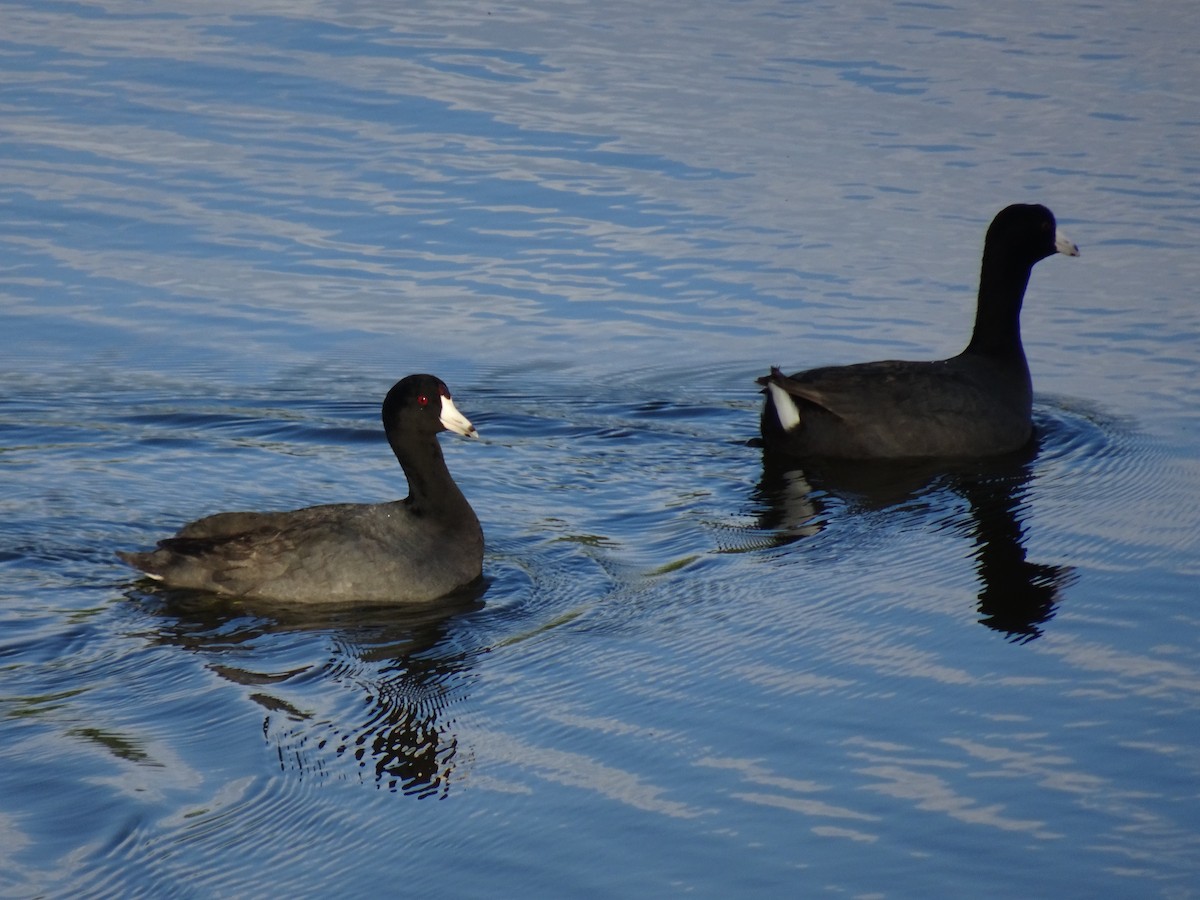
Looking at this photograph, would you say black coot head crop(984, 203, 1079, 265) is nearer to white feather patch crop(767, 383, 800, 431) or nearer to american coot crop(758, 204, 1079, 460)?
american coot crop(758, 204, 1079, 460)

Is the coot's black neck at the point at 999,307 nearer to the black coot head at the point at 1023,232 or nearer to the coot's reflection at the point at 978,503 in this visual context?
the black coot head at the point at 1023,232

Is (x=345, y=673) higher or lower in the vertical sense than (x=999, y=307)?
lower

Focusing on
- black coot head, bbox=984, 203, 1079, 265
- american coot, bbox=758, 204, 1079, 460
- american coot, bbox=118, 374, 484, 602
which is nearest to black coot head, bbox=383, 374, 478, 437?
american coot, bbox=118, 374, 484, 602

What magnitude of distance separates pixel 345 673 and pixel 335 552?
107cm

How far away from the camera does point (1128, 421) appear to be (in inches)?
410

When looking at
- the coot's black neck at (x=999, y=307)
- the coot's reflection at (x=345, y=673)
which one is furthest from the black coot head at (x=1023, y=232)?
the coot's reflection at (x=345, y=673)

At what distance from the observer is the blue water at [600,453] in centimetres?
554

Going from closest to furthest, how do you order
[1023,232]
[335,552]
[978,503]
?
[335,552] → [978,503] → [1023,232]

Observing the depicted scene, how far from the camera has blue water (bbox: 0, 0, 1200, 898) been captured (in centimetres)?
554

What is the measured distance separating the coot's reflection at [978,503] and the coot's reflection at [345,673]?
7.02ft

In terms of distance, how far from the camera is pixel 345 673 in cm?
682

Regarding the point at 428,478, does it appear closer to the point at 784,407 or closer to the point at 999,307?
the point at 784,407

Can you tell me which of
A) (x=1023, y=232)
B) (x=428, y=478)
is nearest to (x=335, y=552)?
(x=428, y=478)

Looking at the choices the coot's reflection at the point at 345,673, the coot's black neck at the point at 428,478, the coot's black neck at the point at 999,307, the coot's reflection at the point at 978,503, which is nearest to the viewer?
the coot's reflection at the point at 345,673
